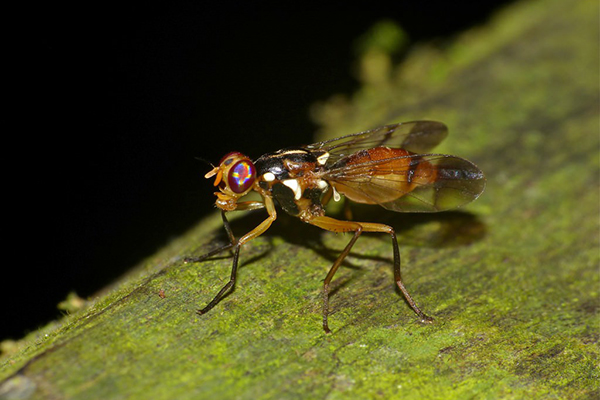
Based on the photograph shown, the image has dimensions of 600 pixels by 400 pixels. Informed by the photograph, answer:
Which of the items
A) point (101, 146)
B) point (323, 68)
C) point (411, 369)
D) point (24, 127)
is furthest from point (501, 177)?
point (24, 127)

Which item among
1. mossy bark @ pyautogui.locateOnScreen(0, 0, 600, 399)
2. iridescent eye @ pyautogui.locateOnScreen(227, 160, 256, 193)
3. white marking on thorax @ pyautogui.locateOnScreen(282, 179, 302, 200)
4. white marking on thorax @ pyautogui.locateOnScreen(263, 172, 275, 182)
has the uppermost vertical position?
iridescent eye @ pyautogui.locateOnScreen(227, 160, 256, 193)

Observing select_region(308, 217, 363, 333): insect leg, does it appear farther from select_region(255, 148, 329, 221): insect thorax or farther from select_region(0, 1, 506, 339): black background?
select_region(0, 1, 506, 339): black background

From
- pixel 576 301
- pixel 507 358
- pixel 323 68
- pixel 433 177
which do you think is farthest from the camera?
pixel 323 68

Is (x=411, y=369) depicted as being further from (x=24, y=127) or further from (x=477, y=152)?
(x=24, y=127)

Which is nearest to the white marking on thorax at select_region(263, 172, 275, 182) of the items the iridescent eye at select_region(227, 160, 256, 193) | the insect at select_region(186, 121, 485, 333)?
the insect at select_region(186, 121, 485, 333)

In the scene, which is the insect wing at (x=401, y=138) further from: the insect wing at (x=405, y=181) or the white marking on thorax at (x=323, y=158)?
the insect wing at (x=405, y=181)

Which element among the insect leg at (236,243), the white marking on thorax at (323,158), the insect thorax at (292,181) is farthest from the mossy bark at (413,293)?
the white marking on thorax at (323,158)
